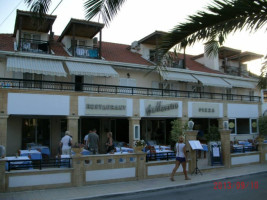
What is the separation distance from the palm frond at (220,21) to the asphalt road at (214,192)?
5175 millimetres

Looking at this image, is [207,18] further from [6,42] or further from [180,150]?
[6,42]

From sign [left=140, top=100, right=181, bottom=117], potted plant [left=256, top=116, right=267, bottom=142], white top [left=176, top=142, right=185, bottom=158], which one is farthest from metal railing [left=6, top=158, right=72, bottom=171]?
potted plant [left=256, top=116, right=267, bottom=142]

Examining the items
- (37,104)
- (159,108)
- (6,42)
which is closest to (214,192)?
(37,104)

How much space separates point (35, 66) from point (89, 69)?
3.25m

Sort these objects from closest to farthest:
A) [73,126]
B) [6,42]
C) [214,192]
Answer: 1. [214,192]
2. [73,126]
3. [6,42]

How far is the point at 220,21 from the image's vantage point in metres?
5.67

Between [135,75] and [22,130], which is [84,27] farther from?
[22,130]

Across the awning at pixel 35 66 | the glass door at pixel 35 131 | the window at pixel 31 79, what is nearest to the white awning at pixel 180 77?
the awning at pixel 35 66

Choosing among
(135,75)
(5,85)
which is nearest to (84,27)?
(135,75)

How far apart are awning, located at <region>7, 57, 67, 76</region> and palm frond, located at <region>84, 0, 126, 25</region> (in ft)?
38.1

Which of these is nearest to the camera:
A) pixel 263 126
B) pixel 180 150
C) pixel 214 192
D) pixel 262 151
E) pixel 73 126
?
pixel 214 192

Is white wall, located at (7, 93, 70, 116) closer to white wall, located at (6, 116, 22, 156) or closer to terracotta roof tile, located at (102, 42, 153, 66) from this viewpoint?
white wall, located at (6, 116, 22, 156)

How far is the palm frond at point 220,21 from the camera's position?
17.4ft

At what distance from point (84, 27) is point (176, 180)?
12.5m
